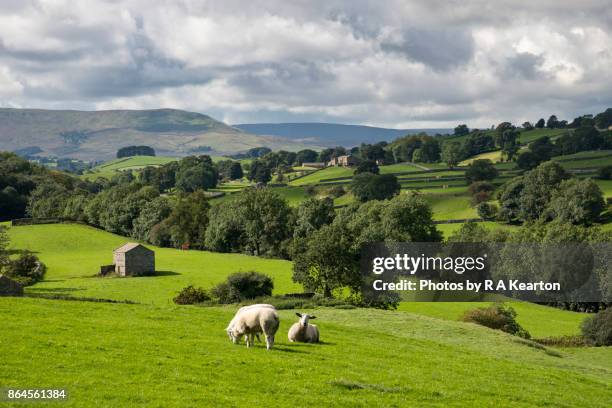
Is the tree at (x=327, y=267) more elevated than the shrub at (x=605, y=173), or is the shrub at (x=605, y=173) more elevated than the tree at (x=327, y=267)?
the shrub at (x=605, y=173)

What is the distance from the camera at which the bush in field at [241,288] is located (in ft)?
222

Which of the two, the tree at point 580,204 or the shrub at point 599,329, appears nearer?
the shrub at point 599,329

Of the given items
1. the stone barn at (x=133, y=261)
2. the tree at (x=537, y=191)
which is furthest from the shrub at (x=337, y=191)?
the stone barn at (x=133, y=261)

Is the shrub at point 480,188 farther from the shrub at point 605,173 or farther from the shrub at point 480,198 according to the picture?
the shrub at point 605,173

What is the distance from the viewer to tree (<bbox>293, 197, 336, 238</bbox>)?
413 feet

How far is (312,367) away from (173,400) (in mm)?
6979

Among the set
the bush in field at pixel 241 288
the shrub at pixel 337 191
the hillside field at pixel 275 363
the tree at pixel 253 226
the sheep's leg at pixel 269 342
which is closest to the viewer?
the hillside field at pixel 275 363

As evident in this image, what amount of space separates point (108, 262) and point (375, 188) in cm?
8124

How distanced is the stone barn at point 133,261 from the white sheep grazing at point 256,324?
72048 millimetres

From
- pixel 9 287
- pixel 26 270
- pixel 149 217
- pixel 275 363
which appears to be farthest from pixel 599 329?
pixel 149 217

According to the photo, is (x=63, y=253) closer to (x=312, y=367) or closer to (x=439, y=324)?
(x=439, y=324)

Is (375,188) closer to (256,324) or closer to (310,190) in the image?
(310,190)

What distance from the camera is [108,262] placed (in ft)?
358

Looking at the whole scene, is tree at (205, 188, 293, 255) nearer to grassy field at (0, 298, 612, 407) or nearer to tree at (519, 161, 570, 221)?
tree at (519, 161, 570, 221)
